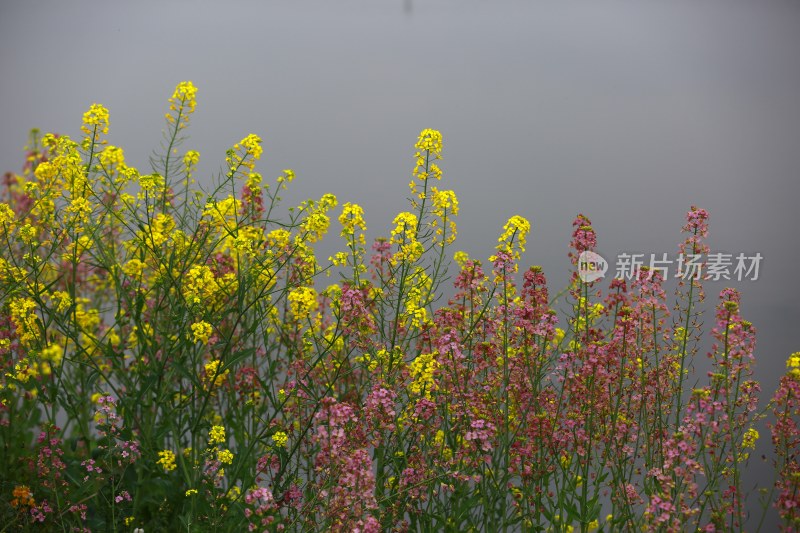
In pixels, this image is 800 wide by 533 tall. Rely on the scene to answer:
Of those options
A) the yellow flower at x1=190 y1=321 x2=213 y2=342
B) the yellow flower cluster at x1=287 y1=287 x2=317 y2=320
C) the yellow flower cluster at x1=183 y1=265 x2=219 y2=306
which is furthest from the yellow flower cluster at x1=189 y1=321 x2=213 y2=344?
the yellow flower cluster at x1=287 y1=287 x2=317 y2=320

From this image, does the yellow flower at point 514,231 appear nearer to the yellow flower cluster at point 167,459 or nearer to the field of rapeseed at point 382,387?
the field of rapeseed at point 382,387

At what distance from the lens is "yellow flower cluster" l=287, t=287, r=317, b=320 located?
8.81 feet

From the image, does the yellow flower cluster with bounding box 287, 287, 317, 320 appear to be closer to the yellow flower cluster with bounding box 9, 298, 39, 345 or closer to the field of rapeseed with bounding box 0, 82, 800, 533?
the field of rapeseed with bounding box 0, 82, 800, 533

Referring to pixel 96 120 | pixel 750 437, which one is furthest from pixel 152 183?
pixel 750 437

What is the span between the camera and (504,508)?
262 centimetres

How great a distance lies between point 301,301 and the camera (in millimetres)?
2752

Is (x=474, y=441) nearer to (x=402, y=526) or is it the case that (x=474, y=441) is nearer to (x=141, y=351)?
(x=402, y=526)

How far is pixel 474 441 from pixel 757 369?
2049mm

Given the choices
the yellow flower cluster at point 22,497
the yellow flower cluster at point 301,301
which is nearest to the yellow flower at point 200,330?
the yellow flower cluster at point 301,301

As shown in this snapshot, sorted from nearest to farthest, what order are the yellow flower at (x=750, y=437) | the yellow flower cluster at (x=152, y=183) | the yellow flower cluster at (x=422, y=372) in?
the yellow flower cluster at (x=422, y=372) < the yellow flower cluster at (x=152, y=183) < the yellow flower at (x=750, y=437)

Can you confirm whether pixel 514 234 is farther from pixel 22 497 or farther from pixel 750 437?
pixel 22 497

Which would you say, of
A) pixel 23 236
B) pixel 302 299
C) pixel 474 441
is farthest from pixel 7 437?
pixel 474 441

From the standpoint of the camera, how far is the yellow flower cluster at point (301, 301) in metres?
2.69

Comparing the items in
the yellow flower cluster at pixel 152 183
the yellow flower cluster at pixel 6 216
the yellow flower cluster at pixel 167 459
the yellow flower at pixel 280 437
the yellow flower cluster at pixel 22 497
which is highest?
the yellow flower cluster at pixel 152 183
